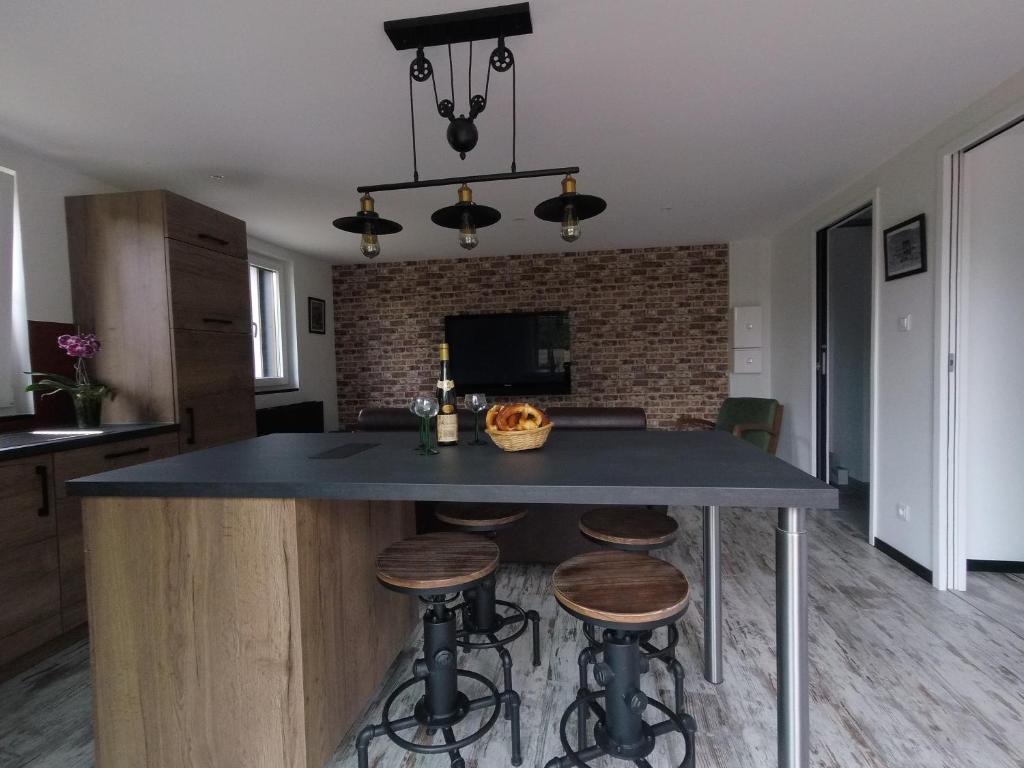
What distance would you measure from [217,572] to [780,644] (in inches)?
52.5

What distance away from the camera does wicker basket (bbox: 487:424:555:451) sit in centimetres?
148

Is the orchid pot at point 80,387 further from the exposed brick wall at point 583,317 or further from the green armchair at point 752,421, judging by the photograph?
the green armchair at point 752,421

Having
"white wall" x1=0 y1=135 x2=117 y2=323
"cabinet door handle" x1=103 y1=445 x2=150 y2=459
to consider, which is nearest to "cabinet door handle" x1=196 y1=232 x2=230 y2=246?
"white wall" x1=0 y1=135 x2=117 y2=323

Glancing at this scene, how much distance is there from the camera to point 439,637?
53.8 inches

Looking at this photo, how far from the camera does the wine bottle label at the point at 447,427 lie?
168 cm

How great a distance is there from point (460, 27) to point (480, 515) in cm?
165

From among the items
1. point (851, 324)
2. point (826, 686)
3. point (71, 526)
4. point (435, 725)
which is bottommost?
point (826, 686)

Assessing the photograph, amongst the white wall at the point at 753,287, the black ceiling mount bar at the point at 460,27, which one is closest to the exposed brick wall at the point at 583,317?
the white wall at the point at 753,287

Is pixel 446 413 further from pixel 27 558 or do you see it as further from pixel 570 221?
pixel 27 558

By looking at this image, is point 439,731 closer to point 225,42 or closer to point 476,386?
point 225,42

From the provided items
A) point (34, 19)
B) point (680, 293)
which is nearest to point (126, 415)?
point (34, 19)

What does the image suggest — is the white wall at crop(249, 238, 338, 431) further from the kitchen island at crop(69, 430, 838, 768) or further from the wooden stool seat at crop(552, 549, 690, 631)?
the wooden stool seat at crop(552, 549, 690, 631)

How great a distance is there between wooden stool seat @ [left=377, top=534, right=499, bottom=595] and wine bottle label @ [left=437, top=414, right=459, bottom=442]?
339 mm

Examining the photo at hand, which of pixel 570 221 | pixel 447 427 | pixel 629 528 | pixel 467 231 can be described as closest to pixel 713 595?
pixel 629 528
